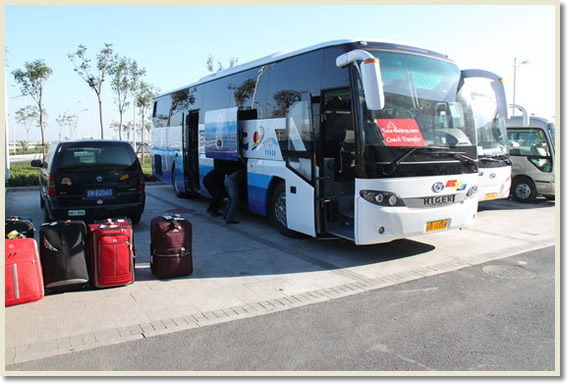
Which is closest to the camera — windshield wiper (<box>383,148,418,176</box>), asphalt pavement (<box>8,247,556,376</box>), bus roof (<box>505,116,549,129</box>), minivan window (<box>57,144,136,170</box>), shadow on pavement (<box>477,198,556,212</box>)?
asphalt pavement (<box>8,247,556,376</box>)

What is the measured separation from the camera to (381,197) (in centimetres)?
664

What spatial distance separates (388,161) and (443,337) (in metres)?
2.86

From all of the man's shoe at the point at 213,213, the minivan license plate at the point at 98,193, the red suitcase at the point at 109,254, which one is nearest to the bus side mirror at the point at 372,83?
the red suitcase at the point at 109,254

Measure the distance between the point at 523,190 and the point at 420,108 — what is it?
27.3ft

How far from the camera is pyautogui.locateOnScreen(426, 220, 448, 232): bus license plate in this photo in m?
6.98

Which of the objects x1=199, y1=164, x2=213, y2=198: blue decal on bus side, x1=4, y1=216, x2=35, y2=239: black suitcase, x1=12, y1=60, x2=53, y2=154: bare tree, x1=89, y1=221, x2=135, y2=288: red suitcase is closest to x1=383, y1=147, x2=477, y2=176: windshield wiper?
x1=89, y1=221, x2=135, y2=288: red suitcase

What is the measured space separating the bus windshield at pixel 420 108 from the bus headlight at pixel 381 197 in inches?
27.5

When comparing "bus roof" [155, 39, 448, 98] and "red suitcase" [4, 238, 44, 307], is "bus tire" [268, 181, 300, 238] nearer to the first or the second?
"bus roof" [155, 39, 448, 98]

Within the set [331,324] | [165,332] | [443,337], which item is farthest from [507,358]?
[165,332]

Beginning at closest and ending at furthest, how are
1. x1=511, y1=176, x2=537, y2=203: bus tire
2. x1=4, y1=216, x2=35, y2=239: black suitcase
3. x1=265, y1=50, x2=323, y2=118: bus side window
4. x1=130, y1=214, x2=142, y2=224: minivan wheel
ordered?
x1=4, y1=216, x2=35, y2=239: black suitcase < x1=265, y1=50, x2=323, y2=118: bus side window < x1=130, y1=214, x2=142, y2=224: minivan wheel < x1=511, y1=176, x2=537, y2=203: bus tire

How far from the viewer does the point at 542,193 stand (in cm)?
1319

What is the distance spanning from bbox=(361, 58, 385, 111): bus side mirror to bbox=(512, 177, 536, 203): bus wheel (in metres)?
9.45

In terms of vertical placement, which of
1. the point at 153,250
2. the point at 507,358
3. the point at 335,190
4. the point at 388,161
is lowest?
the point at 507,358

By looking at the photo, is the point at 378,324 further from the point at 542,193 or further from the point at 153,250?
the point at 542,193
